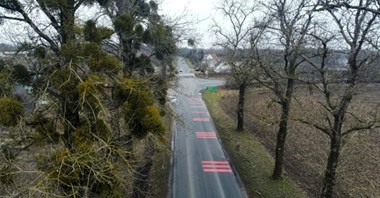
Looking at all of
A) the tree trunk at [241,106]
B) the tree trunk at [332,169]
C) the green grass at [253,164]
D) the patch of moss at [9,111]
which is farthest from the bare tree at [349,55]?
the tree trunk at [241,106]

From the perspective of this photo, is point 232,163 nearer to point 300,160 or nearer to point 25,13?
point 300,160

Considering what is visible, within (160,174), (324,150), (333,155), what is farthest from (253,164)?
(333,155)

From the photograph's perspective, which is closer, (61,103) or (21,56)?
(61,103)

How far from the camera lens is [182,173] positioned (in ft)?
58.1

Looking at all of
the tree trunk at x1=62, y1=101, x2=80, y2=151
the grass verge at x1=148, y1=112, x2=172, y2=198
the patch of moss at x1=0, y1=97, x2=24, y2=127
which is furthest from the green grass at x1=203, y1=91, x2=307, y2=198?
the patch of moss at x1=0, y1=97, x2=24, y2=127

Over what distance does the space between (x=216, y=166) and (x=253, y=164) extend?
1.95m

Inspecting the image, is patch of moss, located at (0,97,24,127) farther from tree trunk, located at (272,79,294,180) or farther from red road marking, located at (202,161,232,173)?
red road marking, located at (202,161,232,173)

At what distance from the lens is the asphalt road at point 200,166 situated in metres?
15.7

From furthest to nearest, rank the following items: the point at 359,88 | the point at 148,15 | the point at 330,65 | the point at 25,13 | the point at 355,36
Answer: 1. the point at 148,15
2. the point at 330,65
3. the point at 359,88
4. the point at 355,36
5. the point at 25,13

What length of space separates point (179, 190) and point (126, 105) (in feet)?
28.3

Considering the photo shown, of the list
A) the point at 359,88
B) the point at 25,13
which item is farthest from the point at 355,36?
the point at 25,13

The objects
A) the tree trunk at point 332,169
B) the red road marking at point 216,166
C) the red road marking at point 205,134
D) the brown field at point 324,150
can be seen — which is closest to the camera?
the tree trunk at point 332,169

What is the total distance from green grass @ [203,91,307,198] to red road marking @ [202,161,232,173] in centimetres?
50

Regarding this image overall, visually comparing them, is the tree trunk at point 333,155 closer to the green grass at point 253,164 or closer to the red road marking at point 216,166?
the green grass at point 253,164
